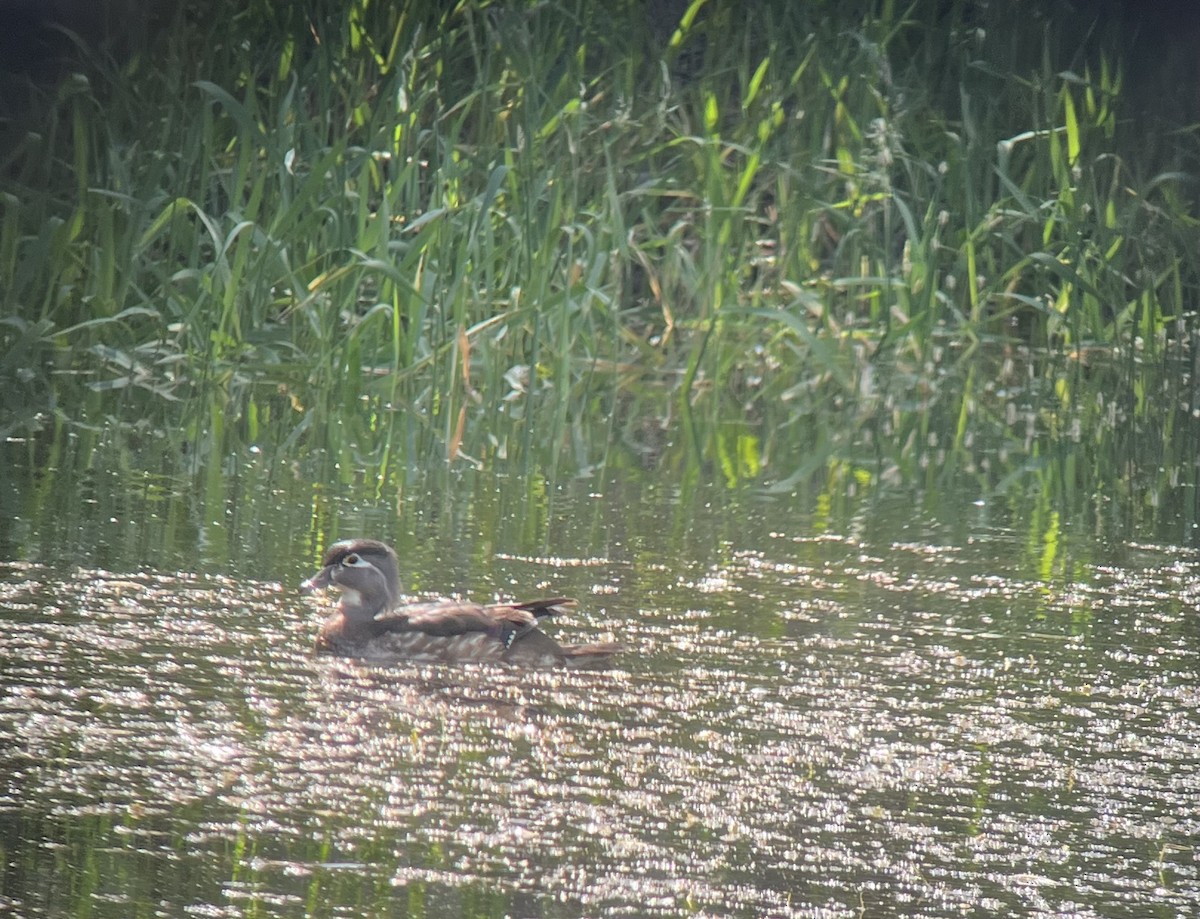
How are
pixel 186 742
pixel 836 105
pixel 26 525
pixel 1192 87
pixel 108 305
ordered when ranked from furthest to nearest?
pixel 1192 87
pixel 836 105
pixel 108 305
pixel 26 525
pixel 186 742

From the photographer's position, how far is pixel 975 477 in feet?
27.2

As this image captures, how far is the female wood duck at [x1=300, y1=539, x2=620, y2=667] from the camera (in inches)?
219

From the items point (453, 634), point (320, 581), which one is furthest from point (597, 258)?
point (453, 634)

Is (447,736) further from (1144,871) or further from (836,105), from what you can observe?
(836,105)

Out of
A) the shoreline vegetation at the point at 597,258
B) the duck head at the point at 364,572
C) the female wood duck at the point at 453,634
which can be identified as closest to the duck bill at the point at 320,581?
the duck head at the point at 364,572

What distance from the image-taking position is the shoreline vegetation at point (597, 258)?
27.9ft

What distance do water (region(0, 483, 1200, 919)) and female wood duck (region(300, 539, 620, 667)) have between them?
0.07 m

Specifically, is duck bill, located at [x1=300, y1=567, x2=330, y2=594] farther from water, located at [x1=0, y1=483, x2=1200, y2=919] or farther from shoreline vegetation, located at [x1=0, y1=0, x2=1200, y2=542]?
shoreline vegetation, located at [x1=0, y1=0, x2=1200, y2=542]

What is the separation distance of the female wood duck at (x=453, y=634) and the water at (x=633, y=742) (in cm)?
7

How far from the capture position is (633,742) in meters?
4.91

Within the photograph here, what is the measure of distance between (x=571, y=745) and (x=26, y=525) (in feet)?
7.64

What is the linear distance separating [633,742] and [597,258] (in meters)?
4.50

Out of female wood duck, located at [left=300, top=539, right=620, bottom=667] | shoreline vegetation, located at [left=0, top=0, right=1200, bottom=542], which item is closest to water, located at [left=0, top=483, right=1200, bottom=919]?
female wood duck, located at [left=300, top=539, right=620, bottom=667]

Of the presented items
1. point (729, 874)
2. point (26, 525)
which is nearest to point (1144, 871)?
point (729, 874)
